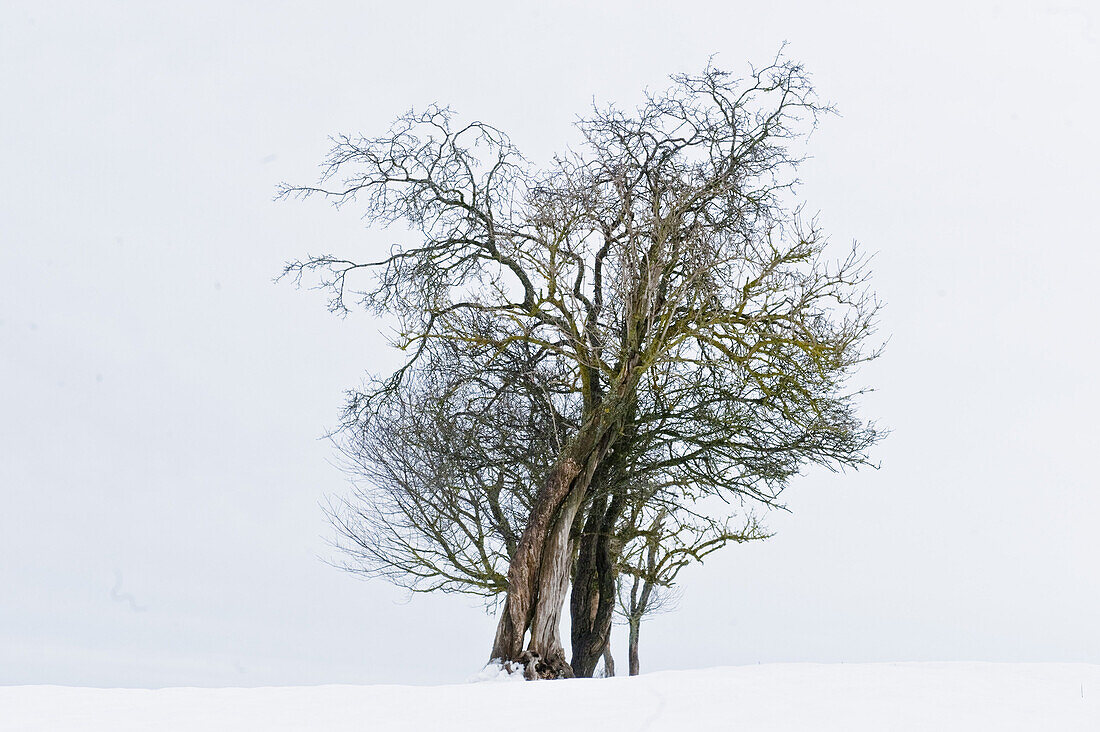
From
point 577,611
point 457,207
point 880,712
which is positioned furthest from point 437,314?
point 880,712

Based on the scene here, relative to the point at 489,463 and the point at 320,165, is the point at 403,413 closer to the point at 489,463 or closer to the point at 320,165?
the point at 489,463

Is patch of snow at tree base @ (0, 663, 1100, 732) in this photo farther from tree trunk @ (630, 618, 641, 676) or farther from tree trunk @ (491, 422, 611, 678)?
tree trunk @ (630, 618, 641, 676)

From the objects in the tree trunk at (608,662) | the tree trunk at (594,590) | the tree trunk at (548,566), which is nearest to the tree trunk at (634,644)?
the tree trunk at (608,662)

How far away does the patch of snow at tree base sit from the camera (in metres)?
5.12

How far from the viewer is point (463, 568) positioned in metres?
14.4

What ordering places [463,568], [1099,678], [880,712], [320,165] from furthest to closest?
[463,568] → [320,165] → [1099,678] → [880,712]

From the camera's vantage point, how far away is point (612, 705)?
5.68m

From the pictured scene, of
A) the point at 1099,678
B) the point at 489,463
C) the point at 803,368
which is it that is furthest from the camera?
the point at 489,463

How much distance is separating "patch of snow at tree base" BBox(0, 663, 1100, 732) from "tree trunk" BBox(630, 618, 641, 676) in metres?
9.80

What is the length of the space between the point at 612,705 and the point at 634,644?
11.3 metres

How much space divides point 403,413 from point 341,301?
169 centimetres

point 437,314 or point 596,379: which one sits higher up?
point 437,314

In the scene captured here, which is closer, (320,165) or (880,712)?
(880,712)

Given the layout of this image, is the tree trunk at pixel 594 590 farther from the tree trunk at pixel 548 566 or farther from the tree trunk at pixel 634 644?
the tree trunk at pixel 634 644
